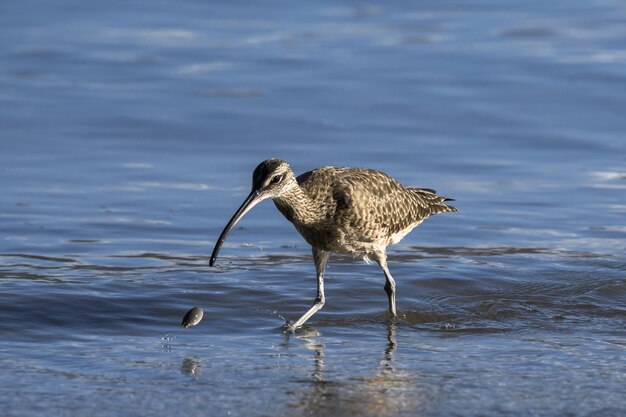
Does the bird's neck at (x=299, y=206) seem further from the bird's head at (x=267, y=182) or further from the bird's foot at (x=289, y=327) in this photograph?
the bird's foot at (x=289, y=327)

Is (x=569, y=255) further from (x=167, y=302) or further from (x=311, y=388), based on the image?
(x=311, y=388)

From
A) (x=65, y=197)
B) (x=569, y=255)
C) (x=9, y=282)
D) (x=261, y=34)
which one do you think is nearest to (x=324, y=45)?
(x=261, y=34)

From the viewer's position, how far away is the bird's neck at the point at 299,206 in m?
10.1

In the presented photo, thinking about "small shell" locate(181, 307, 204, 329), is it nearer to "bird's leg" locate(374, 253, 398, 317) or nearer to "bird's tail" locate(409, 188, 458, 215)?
"bird's leg" locate(374, 253, 398, 317)

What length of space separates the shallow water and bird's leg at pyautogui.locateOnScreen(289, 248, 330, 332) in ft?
0.38

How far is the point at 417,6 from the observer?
2153 cm

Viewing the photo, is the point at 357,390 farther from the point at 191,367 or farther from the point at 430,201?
the point at 430,201

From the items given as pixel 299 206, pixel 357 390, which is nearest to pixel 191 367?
pixel 357 390

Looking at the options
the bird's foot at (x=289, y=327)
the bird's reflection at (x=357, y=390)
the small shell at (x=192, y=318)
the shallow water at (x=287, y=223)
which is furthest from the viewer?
the bird's foot at (x=289, y=327)

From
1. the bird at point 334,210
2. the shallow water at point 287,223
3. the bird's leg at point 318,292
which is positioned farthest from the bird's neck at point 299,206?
the shallow water at point 287,223

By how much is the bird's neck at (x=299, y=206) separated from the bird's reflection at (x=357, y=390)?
1.40 m

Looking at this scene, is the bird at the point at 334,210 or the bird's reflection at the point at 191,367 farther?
the bird at the point at 334,210

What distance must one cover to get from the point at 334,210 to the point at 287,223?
2858 millimetres

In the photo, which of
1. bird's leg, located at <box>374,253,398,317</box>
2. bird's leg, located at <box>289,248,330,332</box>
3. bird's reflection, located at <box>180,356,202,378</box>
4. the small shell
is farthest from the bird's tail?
bird's reflection, located at <box>180,356,202,378</box>
